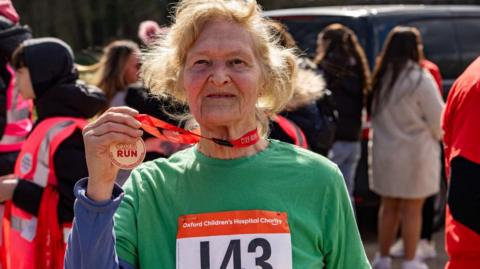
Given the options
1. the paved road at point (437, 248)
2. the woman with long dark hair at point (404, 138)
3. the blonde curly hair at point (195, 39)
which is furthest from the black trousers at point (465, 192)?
the paved road at point (437, 248)

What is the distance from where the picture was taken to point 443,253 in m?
7.32

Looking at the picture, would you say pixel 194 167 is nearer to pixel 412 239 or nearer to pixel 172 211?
pixel 172 211

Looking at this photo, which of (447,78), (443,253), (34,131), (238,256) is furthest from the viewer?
(447,78)

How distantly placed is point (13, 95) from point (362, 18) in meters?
3.44

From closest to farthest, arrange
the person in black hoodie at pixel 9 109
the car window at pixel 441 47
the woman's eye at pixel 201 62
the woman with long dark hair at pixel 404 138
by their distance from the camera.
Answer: the woman's eye at pixel 201 62, the person in black hoodie at pixel 9 109, the woman with long dark hair at pixel 404 138, the car window at pixel 441 47

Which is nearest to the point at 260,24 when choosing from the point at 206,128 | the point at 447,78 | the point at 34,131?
the point at 206,128

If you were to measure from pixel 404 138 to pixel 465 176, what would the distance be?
3.75 m

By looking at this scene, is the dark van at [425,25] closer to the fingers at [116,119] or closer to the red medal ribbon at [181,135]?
the red medal ribbon at [181,135]

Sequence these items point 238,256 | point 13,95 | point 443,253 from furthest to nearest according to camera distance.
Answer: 1. point 443,253
2. point 13,95
3. point 238,256

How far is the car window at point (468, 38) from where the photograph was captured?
7.93m

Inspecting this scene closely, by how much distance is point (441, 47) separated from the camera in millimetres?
7922

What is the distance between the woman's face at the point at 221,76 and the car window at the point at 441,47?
5.62 m

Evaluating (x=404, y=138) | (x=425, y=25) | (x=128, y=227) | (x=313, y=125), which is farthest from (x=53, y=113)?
(x=425, y=25)

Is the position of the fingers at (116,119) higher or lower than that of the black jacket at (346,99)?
higher
